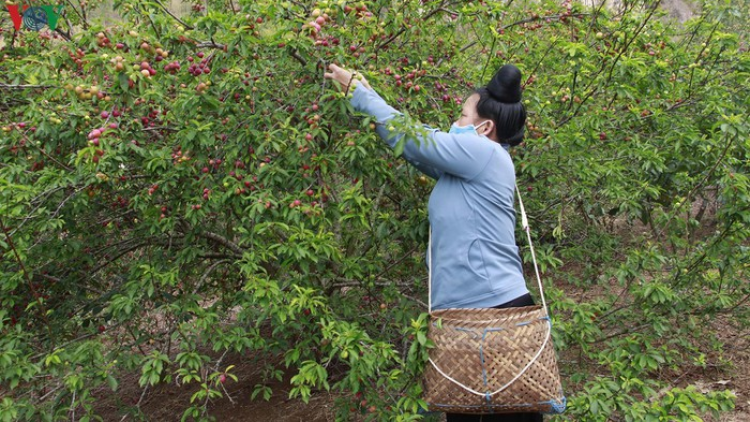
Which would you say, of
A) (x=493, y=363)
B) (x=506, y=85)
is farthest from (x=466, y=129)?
(x=493, y=363)

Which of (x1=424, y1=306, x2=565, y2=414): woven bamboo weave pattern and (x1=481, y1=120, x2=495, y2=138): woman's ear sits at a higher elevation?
(x1=481, y1=120, x2=495, y2=138): woman's ear

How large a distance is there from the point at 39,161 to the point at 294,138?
1561mm

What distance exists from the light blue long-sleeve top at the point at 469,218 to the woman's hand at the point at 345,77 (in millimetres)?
183

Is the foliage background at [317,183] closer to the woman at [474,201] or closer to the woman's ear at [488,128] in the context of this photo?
the woman at [474,201]

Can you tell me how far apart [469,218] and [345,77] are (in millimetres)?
749

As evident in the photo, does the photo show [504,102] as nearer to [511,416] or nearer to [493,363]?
[493,363]

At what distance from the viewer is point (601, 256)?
12.3 ft

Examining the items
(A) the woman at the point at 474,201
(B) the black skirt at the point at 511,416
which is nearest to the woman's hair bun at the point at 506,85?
(A) the woman at the point at 474,201

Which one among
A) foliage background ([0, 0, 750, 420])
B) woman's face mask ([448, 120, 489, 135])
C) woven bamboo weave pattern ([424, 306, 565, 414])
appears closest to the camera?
woven bamboo weave pattern ([424, 306, 565, 414])

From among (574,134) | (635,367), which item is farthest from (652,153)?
(635,367)

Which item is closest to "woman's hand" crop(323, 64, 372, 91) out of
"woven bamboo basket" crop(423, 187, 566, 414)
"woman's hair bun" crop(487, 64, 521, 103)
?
"woman's hair bun" crop(487, 64, 521, 103)

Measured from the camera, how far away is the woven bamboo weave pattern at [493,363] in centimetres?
211

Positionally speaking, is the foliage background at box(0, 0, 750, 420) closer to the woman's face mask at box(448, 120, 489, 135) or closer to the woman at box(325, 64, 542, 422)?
the woman at box(325, 64, 542, 422)

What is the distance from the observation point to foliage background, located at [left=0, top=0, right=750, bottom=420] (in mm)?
2615
